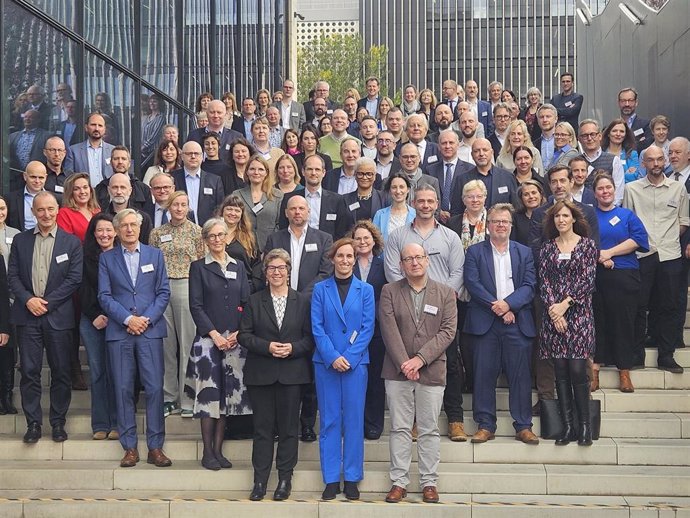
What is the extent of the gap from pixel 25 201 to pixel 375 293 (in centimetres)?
361

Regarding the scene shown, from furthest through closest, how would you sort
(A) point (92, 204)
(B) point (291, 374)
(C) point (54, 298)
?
(A) point (92, 204) → (C) point (54, 298) → (B) point (291, 374)

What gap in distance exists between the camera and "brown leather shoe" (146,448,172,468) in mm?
8648

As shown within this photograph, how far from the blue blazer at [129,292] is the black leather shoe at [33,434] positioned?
102 centimetres

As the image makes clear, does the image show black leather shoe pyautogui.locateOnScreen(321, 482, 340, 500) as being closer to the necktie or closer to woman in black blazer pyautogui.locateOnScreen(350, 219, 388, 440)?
woman in black blazer pyautogui.locateOnScreen(350, 219, 388, 440)

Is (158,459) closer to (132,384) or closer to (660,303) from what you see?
(132,384)

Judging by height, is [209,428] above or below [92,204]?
below

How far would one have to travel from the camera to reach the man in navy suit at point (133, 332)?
870cm

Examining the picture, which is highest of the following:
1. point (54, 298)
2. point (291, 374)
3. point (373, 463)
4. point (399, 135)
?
point (399, 135)

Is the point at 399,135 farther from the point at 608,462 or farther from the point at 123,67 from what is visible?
the point at 608,462

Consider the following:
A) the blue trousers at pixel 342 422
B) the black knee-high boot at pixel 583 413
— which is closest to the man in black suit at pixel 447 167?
the black knee-high boot at pixel 583 413

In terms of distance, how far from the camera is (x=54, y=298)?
895 centimetres

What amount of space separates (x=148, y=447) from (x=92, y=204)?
97.1 inches

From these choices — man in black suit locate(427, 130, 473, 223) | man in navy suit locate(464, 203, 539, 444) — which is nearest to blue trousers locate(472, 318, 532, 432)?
man in navy suit locate(464, 203, 539, 444)

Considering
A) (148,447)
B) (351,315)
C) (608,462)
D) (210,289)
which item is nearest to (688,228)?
(608,462)
